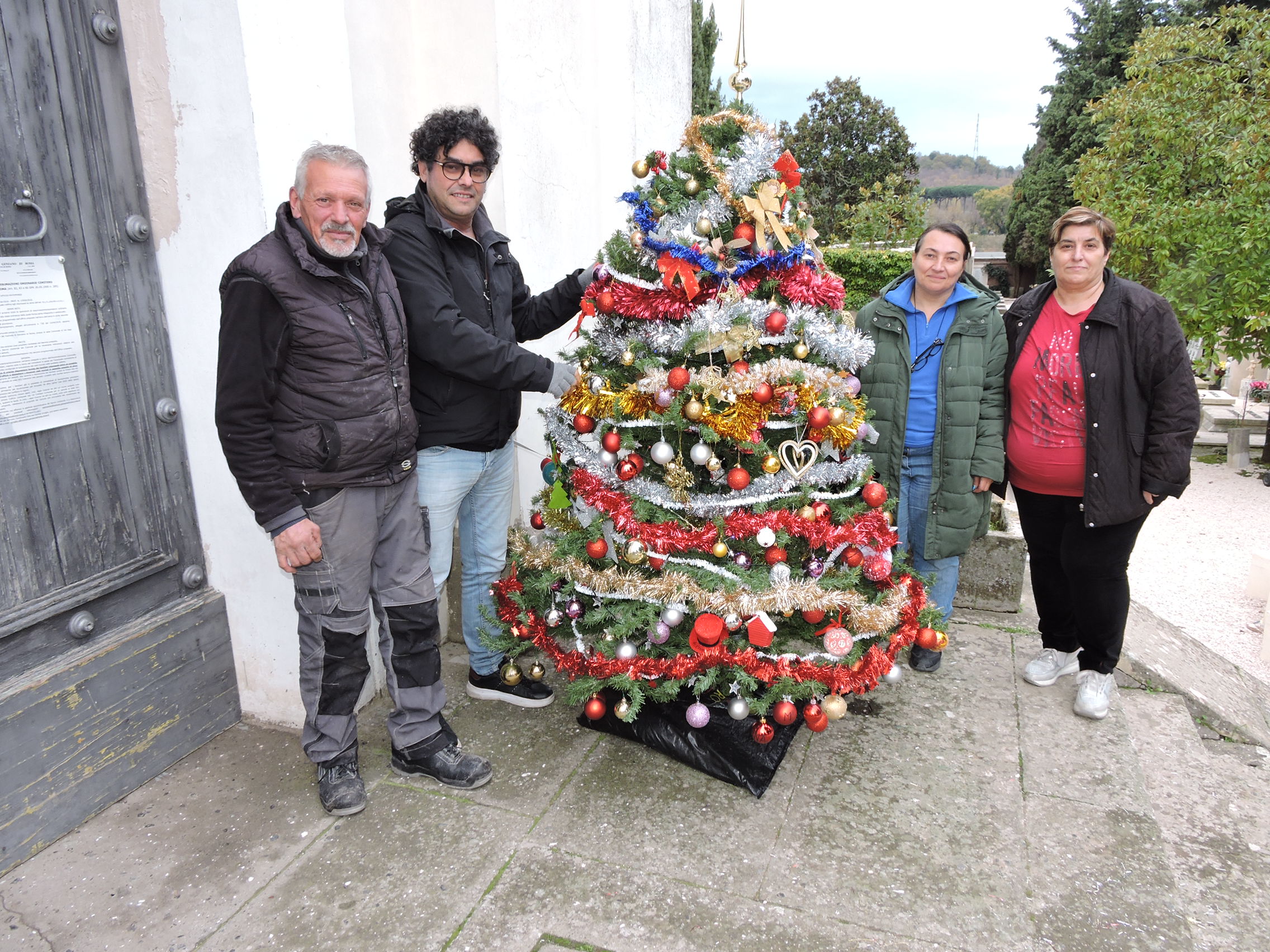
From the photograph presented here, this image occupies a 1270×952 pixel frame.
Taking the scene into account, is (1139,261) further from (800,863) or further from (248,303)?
(248,303)

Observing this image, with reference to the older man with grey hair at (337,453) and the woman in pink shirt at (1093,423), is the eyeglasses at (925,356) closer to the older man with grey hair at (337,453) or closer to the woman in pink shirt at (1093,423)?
the woman in pink shirt at (1093,423)

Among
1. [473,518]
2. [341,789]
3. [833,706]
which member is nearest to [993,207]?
[473,518]

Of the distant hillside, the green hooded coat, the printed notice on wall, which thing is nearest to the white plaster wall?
the printed notice on wall

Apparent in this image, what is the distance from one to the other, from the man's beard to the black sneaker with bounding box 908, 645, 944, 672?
114 inches

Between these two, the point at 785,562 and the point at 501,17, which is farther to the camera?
the point at 501,17

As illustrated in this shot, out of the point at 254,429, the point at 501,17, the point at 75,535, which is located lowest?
the point at 75,535

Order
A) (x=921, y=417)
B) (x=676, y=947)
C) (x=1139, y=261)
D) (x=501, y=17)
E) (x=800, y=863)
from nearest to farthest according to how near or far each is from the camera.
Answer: (x=676, y=947)
(x=800, y=863)
(x=921, y=417)
(x=501, y=17)
(x=1139, y=261)

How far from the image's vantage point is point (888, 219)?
24.3 metres

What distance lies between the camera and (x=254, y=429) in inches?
87.9

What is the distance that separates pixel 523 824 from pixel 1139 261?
9.92 metres

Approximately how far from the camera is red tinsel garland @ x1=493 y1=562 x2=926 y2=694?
2.60 metres

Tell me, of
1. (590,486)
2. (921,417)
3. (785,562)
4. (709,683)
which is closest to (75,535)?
(590,486)

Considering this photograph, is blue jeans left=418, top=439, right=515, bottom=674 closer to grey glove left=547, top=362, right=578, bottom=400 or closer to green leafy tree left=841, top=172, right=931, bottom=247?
grey glove left=547, top=362, right=578, bottom=400

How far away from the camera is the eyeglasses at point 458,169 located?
265 cm
